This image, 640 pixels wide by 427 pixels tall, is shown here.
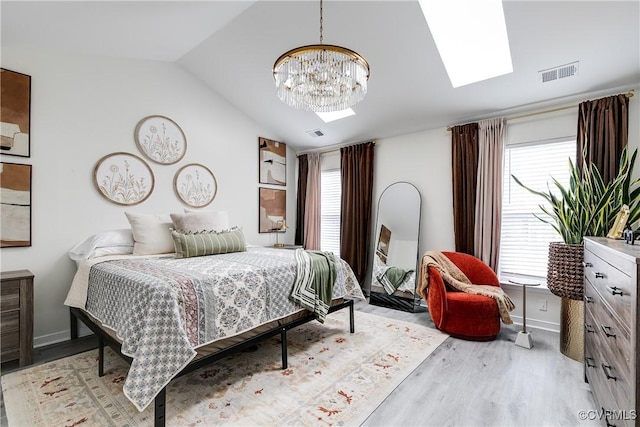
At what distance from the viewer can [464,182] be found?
3.65 m

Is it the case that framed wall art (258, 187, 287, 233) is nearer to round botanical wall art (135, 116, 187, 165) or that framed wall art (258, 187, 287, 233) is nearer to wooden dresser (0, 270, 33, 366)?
round botanical wall art (135, 116, 187, 165)

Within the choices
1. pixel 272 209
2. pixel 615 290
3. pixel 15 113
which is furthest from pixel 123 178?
pixel 615 290

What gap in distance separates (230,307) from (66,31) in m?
2.82

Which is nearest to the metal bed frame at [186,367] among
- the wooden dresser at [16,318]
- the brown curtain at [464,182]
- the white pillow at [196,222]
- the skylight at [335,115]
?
the wooden dresser at [16,318]

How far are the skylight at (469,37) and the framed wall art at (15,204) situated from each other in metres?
3.84

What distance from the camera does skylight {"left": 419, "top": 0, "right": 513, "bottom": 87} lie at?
2678mm

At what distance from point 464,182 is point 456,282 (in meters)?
1.25

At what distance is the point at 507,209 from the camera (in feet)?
11.3

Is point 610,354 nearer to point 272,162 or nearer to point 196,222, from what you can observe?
point 196,222

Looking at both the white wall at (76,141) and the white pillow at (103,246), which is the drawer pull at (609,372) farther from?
the white wall at (76,141)

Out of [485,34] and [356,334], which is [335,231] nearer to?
[356,334]

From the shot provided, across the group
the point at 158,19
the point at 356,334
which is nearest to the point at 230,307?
the point at 356,334

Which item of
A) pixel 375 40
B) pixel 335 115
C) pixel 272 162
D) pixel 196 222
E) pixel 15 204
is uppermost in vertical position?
pixel 375 40

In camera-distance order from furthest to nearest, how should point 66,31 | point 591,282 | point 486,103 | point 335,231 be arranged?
1. point 335,231
2. point 486,103
3. point 66,31
4. point 591,282
